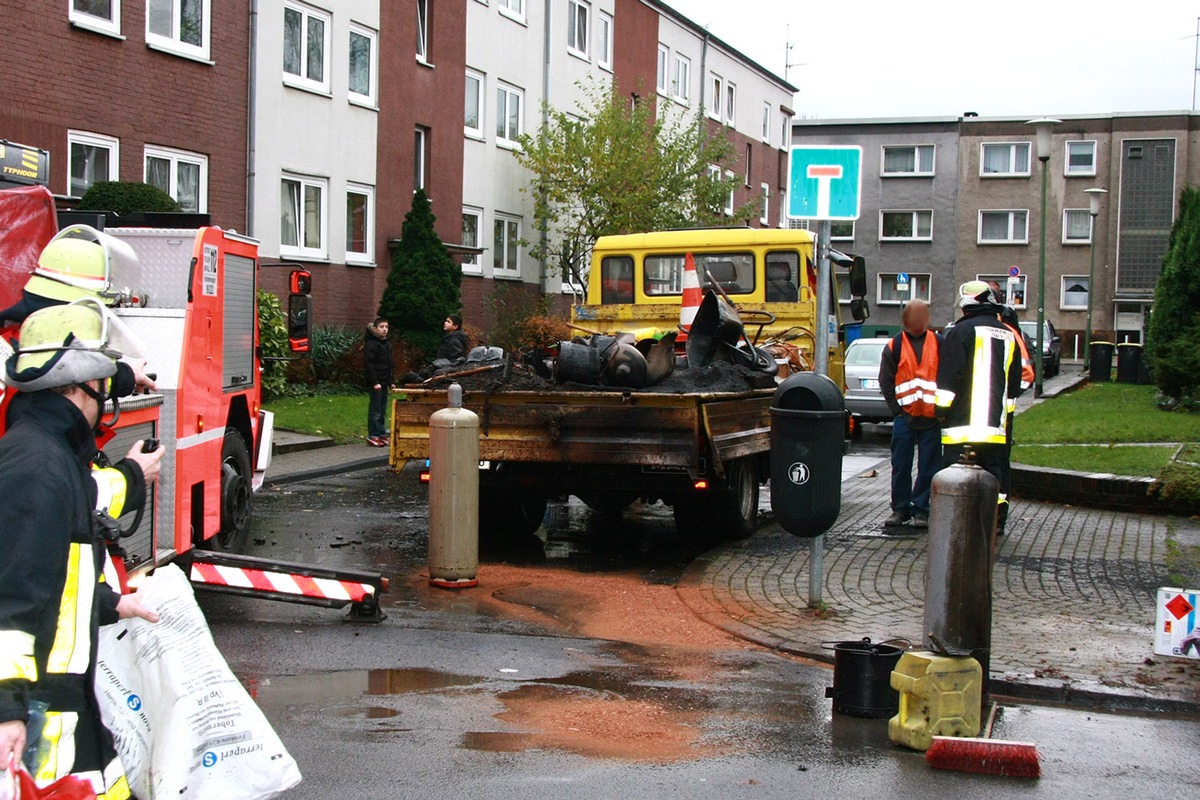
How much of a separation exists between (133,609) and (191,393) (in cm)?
464

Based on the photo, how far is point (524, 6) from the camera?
106ft

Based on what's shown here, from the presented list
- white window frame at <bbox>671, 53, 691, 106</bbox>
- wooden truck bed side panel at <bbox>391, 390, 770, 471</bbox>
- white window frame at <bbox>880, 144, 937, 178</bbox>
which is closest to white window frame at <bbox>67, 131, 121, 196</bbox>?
wooden truck bed side panel at <bbox>391, 390, 770, 471</bbox>

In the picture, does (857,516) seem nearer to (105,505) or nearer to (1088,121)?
(105,505)

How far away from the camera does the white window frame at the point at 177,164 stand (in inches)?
787

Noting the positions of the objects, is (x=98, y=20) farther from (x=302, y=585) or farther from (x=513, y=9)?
(x=513, y=9)

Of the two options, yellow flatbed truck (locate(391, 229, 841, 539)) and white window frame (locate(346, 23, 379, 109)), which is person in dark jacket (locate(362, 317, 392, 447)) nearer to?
yellow flatbed truck (locate(391, 229, 841, 539))

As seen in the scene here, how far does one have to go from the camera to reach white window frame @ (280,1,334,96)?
2334 cm

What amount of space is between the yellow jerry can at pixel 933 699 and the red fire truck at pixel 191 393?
316cm

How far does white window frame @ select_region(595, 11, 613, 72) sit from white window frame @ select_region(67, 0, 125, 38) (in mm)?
18987

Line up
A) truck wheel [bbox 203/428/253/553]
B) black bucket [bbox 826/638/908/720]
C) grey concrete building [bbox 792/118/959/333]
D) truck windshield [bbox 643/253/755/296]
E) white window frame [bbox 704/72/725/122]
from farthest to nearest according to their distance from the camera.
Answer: grey concrete building [bbox 792/118/959/333] < white window frame [bbox 704/72/725/122] < truck windshield [bbox 643/253/755/296] < truck wheel [bbox 203/428/253/553] < black bucket [bbox 826/638/908/720]

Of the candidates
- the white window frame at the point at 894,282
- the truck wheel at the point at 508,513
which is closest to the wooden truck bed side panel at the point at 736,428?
the truck wheel at the point at 508,513

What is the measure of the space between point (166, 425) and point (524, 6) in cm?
2683

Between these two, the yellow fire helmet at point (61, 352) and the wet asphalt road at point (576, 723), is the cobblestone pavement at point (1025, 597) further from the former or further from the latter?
the yellow fire helmet at point (61, 352)

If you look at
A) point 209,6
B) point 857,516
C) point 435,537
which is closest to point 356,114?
point 209,6
